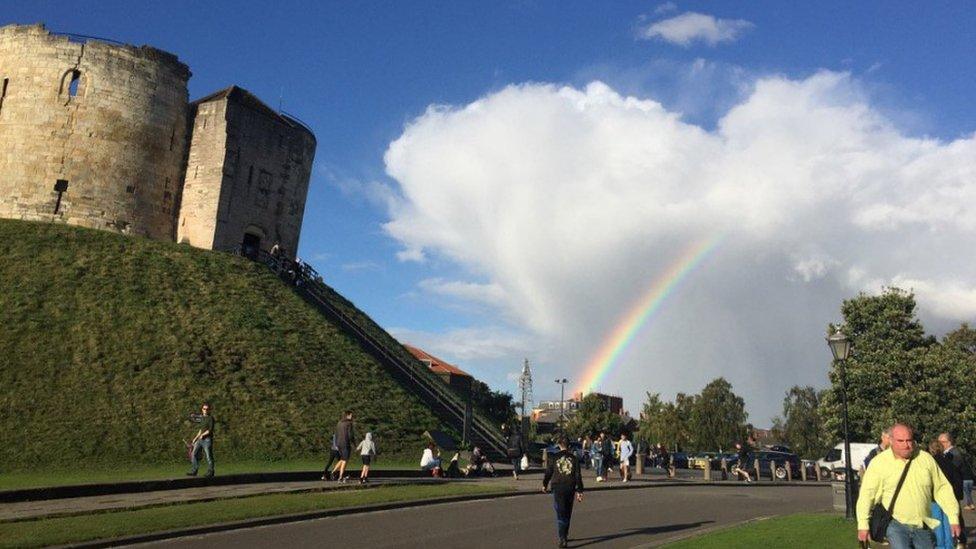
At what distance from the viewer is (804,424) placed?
71625mm

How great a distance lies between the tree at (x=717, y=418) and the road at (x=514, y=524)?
52075mm

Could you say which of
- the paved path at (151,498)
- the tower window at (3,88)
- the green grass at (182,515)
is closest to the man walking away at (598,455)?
the paved path at (151,498)

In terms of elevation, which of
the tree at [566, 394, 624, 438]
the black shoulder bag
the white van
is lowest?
the black shoulder bag

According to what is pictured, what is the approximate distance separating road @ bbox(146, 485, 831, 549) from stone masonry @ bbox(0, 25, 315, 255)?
31.5m

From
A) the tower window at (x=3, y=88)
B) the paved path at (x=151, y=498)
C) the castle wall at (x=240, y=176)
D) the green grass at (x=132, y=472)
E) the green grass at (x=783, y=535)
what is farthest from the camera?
the castle wall at (x=240, y=176)

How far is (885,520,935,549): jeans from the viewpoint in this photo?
5.85 metres

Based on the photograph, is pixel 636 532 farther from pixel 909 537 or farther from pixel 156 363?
pixel 156 363

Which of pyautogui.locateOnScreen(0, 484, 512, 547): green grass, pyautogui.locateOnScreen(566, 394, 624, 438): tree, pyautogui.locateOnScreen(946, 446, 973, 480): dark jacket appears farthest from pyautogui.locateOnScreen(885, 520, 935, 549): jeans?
pyautogui.locateOnScreen(566, 394, 624, 438): tree

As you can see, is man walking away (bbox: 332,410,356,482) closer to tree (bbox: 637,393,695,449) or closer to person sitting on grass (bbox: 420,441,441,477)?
person sitting on grass (bbox: 420,441,441,477)

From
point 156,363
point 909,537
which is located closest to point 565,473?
point 909,537

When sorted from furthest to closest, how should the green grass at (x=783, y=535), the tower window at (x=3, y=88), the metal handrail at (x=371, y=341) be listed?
the tower window at (x=3, y=88), the metal handrail at (x=371, y=341), the green grass at (x=783, y=535)

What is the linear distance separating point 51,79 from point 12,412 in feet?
85.2

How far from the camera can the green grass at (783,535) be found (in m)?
9.72

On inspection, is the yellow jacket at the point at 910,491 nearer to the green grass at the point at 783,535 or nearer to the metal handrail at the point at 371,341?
the green grass at the point at 783,535
